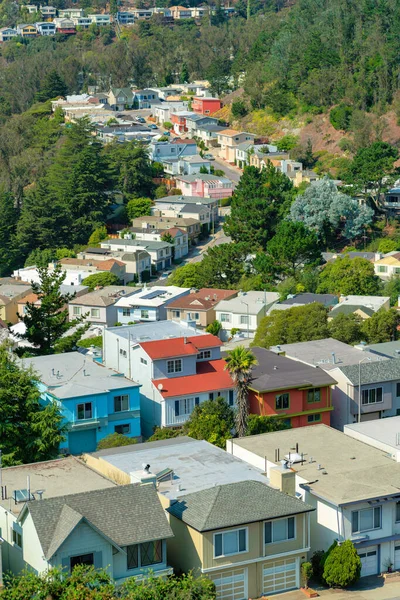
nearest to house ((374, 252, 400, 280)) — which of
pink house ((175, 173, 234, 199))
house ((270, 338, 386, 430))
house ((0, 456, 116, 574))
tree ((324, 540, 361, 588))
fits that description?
house ((270, 338, 386, 430))

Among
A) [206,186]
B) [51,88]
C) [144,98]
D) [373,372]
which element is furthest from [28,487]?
[51,88]

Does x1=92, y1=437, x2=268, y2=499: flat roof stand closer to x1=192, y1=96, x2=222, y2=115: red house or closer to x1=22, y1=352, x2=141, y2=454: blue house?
x1=22, y1=352, x2=141, y2=454: blue house

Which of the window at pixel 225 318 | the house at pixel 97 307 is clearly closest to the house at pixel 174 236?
the house at pixel 97 307

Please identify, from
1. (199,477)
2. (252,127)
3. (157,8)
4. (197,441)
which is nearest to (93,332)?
(197,441)

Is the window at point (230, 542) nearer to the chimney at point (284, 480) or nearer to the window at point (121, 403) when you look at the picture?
the chimney at point (284, 480)

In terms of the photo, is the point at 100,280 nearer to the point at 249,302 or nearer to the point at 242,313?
the point at 249,302
